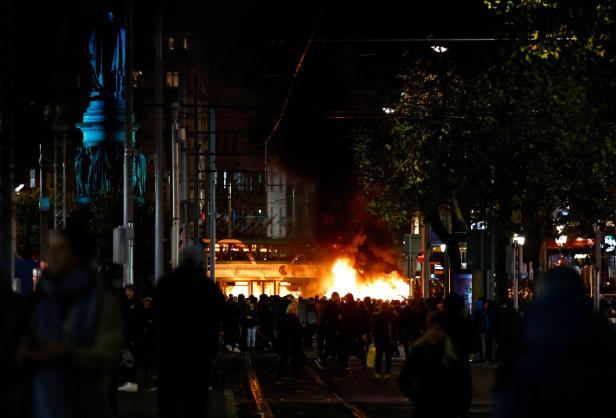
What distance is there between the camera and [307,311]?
44875mm

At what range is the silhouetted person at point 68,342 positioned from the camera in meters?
7.05

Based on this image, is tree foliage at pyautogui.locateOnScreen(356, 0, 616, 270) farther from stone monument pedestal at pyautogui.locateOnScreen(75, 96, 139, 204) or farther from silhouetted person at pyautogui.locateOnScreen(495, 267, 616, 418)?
stone monument pedestal at pyautogui.locateOnScreen(75, 96, 139, 204)

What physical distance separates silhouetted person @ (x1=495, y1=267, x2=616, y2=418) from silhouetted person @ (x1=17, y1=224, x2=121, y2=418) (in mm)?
2387

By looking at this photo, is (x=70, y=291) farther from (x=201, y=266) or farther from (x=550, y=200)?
(x=550, y=200)

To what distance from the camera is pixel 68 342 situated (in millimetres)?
7090

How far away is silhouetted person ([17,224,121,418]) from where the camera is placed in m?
7.05

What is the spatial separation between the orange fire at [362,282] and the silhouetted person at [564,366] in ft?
260

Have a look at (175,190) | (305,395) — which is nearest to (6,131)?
(305,395)

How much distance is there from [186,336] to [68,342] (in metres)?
5.44

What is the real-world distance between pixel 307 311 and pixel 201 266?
106 feet

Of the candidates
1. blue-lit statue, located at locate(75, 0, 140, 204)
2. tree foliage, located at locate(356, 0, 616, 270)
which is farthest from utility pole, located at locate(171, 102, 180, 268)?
blue-lit statue, located at locate(75, 0, 140, 204)

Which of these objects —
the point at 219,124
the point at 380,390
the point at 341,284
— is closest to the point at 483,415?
the point at 380,390

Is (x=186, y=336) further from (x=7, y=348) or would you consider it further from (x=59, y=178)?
(x=59, y=178)

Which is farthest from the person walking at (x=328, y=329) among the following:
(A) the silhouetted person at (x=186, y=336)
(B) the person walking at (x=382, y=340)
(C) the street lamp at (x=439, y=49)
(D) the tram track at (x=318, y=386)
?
(A) the silhouetted person at (x=186, y=336)
